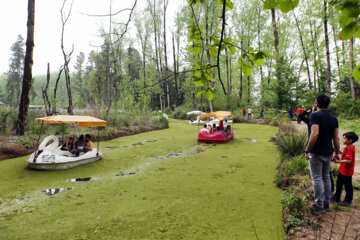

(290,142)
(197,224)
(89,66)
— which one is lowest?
(197,224)

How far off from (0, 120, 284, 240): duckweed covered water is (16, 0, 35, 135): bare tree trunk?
2.83 metres

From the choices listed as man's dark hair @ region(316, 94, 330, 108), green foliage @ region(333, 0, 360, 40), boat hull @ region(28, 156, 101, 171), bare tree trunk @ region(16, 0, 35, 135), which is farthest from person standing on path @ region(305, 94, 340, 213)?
bare tree trunk @ region(16, 0, 35, 135)

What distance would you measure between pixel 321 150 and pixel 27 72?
34.8 ft

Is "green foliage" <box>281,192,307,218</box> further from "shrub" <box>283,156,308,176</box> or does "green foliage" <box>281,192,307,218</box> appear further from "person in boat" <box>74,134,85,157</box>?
"person in boat" <box>74,134,85,157</box>

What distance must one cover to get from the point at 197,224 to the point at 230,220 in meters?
0.53

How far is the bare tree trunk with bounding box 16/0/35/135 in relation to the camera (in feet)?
28.2

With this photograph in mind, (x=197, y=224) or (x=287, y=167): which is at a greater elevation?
(x=287, y=167)

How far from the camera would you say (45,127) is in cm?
972

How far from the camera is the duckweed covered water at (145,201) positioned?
9.49 ft

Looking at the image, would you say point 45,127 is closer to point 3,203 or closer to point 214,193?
point 3,203

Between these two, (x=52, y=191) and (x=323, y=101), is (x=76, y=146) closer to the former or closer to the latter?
(x=52, y=191)

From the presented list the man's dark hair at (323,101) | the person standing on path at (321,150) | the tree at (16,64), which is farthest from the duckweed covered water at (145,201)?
the tree at (16,64)

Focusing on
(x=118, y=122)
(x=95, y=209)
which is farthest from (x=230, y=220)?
(x=118, y=122)

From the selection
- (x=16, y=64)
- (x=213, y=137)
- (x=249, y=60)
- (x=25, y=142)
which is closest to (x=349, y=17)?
(x=249, y=60)
